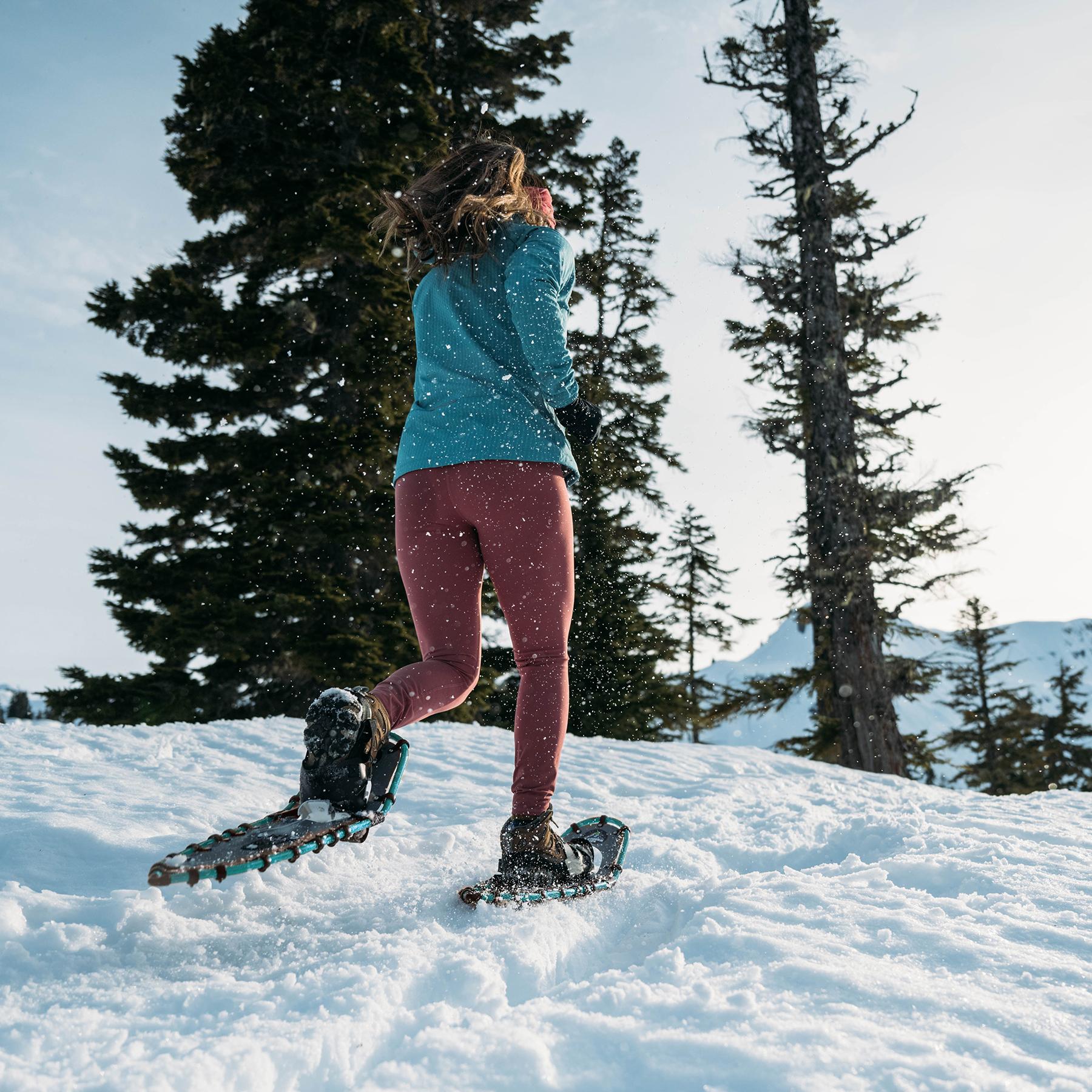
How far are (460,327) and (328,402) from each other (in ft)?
31.7

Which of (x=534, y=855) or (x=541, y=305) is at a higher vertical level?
(x=541, y=305)

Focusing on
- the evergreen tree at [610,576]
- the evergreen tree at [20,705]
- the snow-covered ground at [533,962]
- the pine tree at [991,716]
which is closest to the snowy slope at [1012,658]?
the pine tree at [991,716]

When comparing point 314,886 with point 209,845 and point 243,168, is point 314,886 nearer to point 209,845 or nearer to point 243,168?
point 209,845

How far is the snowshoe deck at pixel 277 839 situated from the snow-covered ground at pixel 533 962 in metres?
0.18

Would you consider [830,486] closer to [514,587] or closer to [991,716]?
[514,587]

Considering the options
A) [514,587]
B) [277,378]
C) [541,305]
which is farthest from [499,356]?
[277,378]

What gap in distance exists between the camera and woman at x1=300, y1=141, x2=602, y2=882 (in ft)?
6.70

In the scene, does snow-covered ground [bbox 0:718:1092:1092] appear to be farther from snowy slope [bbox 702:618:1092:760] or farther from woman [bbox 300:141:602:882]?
snowy slope [bbox 702:618:1092:760]

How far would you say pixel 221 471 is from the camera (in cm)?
1177

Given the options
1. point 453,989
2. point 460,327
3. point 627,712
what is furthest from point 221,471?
point 453,989

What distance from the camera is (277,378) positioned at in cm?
Result: 1152

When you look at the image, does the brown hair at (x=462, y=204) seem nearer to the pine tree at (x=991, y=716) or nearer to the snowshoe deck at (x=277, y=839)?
the snowshoe deck at (x=277, y=839)

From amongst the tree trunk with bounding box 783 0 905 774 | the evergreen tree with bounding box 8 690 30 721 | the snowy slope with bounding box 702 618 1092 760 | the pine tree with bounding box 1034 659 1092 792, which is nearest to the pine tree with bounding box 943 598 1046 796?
the pine tree with bounding box 1034 659 1092 792

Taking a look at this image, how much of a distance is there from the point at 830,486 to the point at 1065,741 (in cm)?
1873
